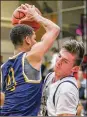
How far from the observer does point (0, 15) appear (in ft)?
34.2

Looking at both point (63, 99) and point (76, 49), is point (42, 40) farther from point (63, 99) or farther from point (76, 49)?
point (63, 99)

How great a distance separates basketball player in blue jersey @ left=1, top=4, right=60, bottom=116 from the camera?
3459mm

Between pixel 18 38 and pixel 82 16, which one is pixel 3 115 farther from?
pixel 82 16

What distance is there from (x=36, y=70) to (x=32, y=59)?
10cm

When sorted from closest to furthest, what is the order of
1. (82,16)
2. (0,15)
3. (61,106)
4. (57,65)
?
(61,106), (57,65), (0,15), (82,16)

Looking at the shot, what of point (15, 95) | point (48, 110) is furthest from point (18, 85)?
point (48, 110)

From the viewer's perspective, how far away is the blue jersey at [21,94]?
3.46 metres

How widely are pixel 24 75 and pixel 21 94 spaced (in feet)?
0.52

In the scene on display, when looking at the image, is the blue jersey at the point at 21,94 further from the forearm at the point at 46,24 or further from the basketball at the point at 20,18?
the basketball at the point at 20,18

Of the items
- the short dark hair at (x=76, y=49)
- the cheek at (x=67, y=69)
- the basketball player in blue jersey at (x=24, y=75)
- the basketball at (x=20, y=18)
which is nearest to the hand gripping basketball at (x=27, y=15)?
the basketball at (x=20, y=18)

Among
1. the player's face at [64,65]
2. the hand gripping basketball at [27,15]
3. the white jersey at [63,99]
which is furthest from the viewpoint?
the hand gripping basketball at [27,15]

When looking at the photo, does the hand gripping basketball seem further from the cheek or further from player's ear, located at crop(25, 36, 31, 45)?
→ the cheek

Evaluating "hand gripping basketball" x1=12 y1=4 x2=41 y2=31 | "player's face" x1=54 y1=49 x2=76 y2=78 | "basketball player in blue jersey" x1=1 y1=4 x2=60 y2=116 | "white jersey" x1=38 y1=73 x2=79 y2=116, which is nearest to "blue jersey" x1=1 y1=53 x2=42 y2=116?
"basketball player in blue jersey" x1=1 y1=4 x2=60 y2=116

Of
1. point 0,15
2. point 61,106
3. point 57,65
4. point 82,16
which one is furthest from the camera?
point 82,16
